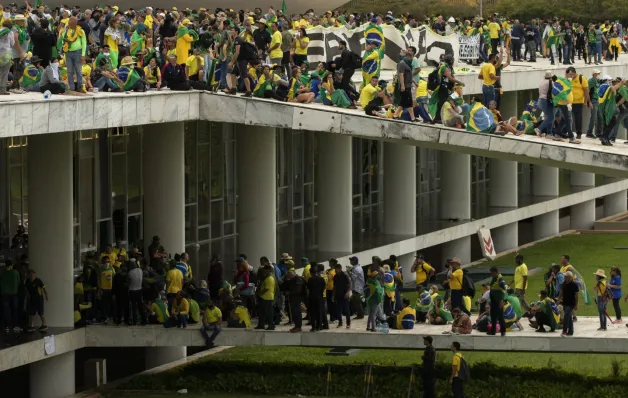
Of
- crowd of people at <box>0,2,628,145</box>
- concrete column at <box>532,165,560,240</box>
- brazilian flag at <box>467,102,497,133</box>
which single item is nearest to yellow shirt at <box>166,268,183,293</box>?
crowd of people at <box>0,2,628,145</box>

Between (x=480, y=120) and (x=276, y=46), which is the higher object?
(x=276, y=46)

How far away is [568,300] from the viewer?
97.5ft

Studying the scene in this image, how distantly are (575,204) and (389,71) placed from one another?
62.3ft

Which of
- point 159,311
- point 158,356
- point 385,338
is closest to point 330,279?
point 385,338

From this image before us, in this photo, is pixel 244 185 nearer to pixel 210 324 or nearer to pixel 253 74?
pixel 253 74

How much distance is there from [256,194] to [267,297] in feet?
26.4

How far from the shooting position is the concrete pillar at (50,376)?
31.9 m

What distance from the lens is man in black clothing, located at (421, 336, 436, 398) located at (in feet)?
94.8

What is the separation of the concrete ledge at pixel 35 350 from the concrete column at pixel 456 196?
2139cm

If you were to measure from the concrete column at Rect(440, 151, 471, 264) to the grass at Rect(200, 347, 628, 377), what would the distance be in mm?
16860

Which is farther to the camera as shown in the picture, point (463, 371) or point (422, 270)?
point (422, 270)

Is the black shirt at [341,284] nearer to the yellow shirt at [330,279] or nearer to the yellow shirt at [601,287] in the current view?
the yellow shirt at [330,279]

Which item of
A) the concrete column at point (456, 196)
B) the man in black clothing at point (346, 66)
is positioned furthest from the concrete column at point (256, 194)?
the concrete column at point (456, 196)

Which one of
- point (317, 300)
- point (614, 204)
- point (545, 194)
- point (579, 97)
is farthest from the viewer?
point (614, 204)
